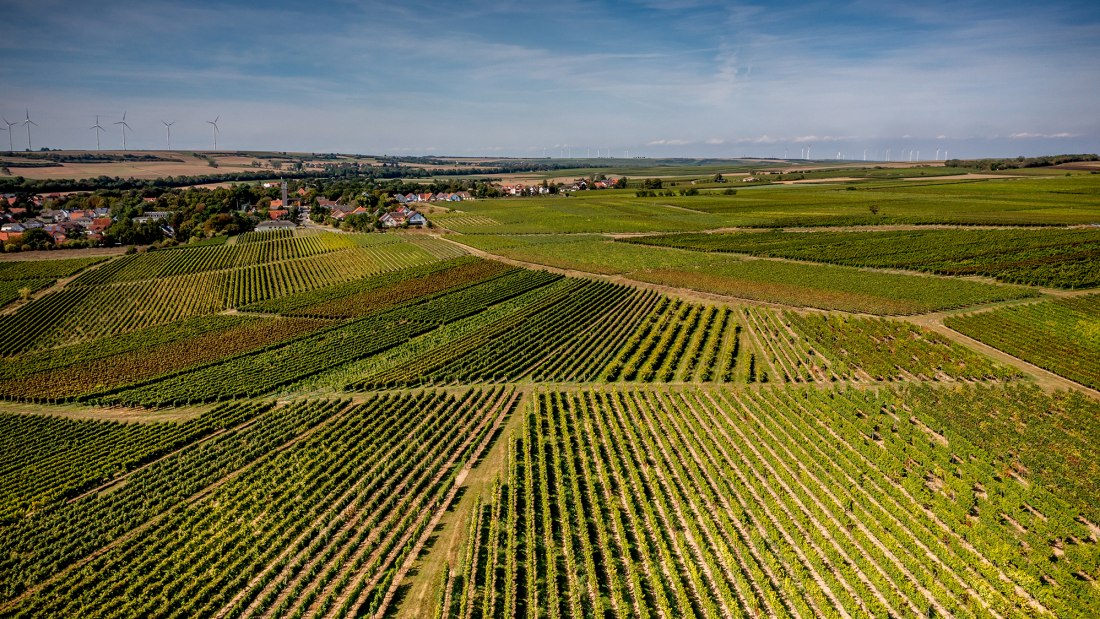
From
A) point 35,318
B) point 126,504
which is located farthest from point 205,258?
point 126,504

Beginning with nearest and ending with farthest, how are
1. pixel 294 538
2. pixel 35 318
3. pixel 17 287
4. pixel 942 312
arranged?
pixel 294 538 < pixel 942 312 < pixel 35 318 < pixel 17 287

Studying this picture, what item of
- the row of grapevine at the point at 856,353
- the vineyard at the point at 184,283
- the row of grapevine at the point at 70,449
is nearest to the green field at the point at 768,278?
the row of grapevine at the point at 856,353

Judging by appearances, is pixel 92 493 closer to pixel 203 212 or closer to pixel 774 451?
pixel 774 451

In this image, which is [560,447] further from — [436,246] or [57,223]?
[57,223]

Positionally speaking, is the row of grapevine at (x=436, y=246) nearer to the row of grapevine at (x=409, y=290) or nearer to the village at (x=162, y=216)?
the row of grapevine at (x=409, y=290)

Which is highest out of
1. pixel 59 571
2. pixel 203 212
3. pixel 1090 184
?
pixel 1090 184

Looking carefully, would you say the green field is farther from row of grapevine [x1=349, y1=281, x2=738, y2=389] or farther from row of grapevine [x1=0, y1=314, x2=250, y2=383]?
row of grapevine [x1=0, y1=314, x2=250, y2=383]

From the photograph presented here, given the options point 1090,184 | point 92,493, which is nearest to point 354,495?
point 92,493
